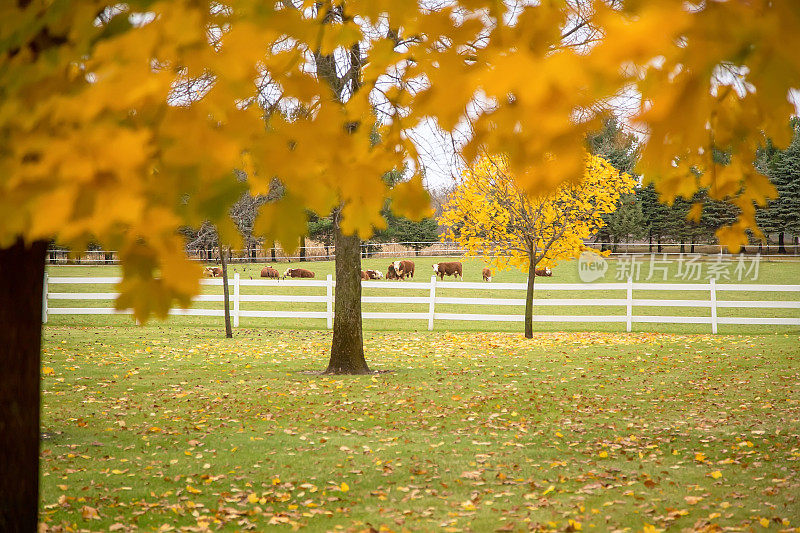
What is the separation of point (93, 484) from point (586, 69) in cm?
533

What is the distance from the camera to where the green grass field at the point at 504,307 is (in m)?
19.4

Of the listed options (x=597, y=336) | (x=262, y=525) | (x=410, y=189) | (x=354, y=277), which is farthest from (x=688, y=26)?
(x=597, y=336)

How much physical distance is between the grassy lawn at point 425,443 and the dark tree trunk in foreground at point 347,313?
50cm

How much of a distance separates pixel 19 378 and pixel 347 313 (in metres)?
7.75

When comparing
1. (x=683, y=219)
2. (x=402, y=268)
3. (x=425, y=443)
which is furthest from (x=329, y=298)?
(x=683, y=219)

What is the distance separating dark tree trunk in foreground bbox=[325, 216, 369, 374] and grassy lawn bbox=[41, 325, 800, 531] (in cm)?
50

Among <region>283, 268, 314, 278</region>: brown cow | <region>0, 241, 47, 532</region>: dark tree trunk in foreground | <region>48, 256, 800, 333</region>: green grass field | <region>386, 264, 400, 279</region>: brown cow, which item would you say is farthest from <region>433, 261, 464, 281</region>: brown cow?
<region>0, 241, 47, 532</region>: dark tree trunk in foreground

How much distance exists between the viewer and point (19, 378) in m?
3.10

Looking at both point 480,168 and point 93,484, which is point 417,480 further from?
point 480,168

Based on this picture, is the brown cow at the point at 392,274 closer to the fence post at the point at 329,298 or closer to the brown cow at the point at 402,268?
the brown cow at the point at 402,268

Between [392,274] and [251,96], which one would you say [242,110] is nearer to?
[251,96]

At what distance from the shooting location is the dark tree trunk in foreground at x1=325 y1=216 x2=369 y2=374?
1076 cm

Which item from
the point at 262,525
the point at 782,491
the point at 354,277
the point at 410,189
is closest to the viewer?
the point at 410,189

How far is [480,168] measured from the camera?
15070mm
